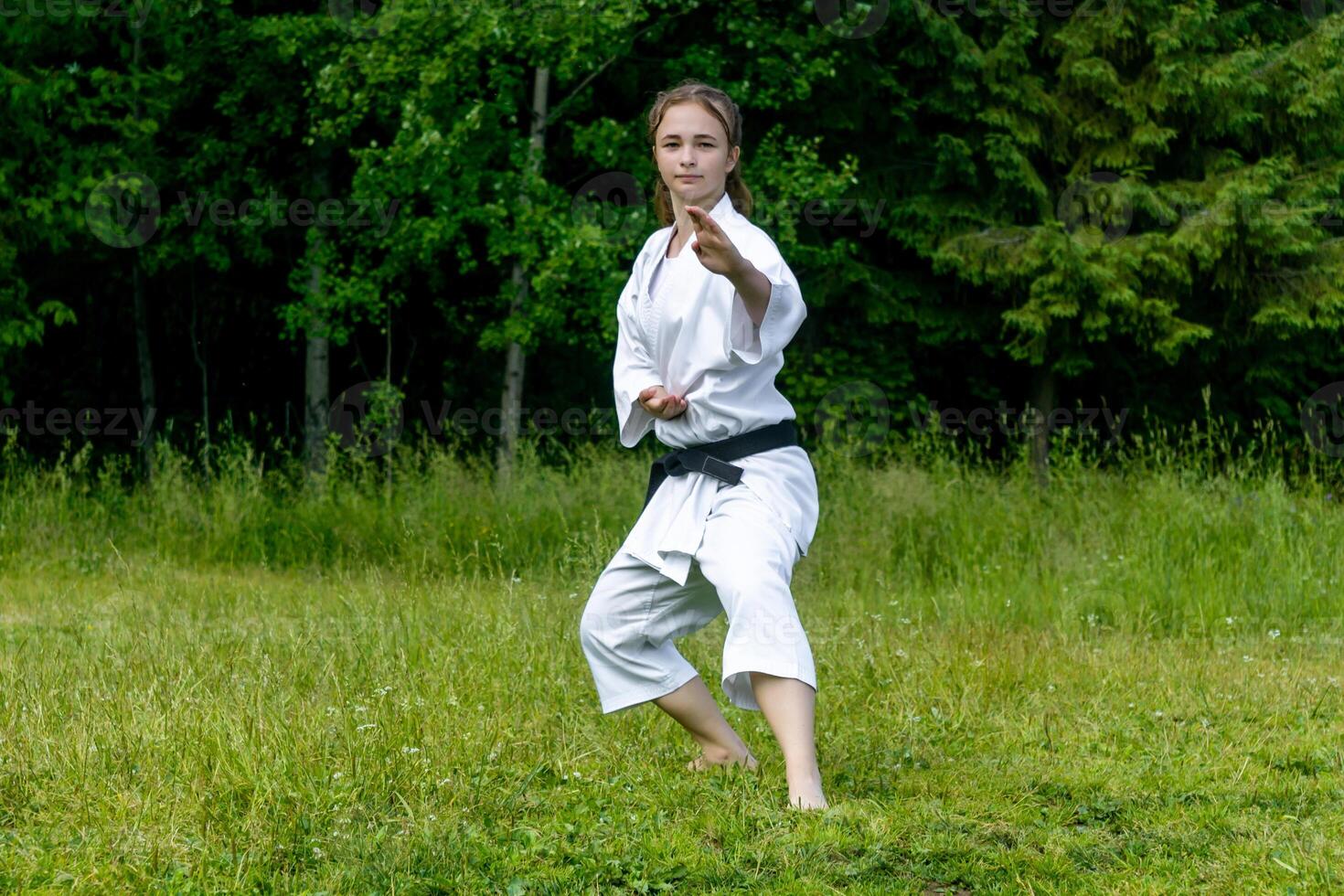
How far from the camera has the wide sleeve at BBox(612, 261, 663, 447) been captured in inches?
162

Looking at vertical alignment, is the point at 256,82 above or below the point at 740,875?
above

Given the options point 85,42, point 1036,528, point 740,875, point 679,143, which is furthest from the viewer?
point 85,42

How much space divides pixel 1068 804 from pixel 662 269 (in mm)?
2040

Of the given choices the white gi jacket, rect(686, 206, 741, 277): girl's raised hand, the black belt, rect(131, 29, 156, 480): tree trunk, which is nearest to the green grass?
the white gi jacket

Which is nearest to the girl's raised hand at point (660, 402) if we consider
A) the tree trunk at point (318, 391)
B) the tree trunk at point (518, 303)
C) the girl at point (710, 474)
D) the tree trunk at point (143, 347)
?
the girl at point (710, 474)

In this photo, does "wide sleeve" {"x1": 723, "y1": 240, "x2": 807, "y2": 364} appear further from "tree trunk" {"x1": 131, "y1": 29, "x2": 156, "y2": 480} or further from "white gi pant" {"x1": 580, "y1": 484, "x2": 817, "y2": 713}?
"tree trunk" {"x1": 131, "y1": 29, "x2": 156, "y2": 480}

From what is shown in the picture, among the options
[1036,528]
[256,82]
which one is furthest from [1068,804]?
[256,82]

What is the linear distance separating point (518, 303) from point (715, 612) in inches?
364

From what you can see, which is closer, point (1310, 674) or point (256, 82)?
point (1310, 674)

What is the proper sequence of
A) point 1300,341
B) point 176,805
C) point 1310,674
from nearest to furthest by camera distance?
point 176,805
point 1310,674
point 1300,341

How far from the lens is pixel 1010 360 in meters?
17.7

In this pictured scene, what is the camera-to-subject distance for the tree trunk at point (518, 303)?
12.6 meters

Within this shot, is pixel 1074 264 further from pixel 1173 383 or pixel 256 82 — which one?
pixel 256 82

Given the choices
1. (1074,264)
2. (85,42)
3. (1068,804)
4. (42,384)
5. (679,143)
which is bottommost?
(42,384)
